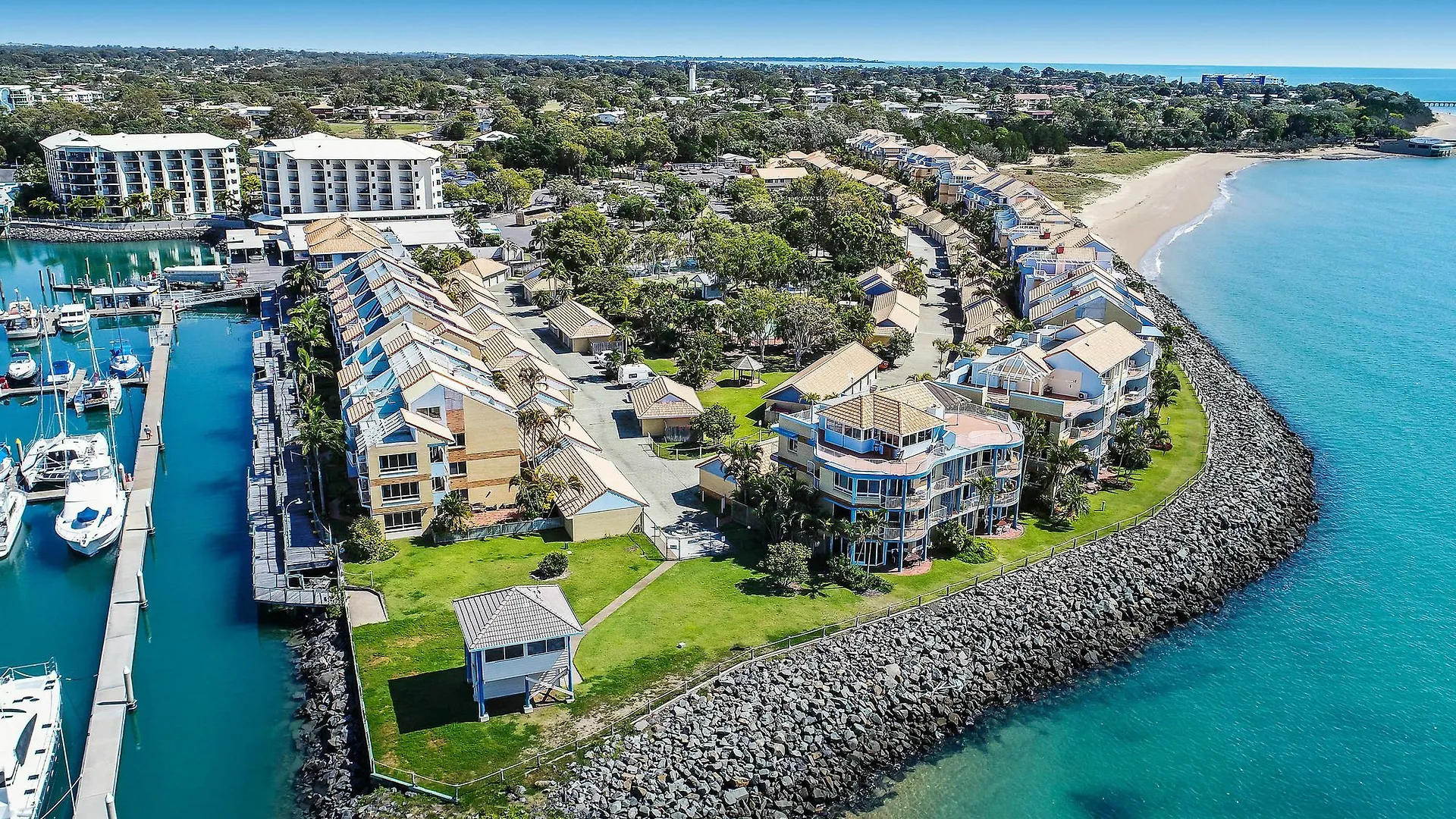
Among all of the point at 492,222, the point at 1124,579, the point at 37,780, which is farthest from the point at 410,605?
the point at 492,222

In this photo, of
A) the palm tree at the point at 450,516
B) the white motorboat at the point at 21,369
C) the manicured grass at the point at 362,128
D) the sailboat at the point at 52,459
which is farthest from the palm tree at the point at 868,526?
the manicured grass at the point at 362,128

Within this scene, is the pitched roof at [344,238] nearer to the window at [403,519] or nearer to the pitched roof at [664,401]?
Answer: the pitched roof at [664,401]

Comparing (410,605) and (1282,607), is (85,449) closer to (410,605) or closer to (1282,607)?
(410,605)

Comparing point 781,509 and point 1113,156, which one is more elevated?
point 1113,156

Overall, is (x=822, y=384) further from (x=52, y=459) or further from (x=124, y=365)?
(x=124, y=365)

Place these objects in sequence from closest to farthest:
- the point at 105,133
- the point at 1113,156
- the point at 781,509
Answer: the point at 781,509
the point at 105,133
the point at 1113,156
